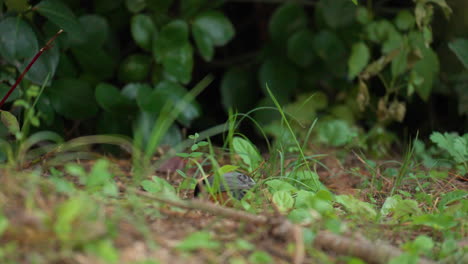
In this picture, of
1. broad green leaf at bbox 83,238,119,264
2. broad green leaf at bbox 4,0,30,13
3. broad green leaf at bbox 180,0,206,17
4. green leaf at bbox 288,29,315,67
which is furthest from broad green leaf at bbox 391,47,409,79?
broad green leaf at bbox 83,238,119,264

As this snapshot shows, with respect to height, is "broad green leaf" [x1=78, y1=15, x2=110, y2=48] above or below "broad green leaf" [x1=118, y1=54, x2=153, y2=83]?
above

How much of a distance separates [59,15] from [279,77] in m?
1.20

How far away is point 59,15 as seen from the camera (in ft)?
5.99

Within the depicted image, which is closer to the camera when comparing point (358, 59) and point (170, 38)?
point (170, 38)

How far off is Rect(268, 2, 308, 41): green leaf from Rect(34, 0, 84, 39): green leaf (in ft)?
3.61

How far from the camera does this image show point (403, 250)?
1088 mm

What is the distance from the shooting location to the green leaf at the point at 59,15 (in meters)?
1.80

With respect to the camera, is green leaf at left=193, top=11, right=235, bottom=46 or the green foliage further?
green leaf at left=193, top=11, right=235, bottom=46

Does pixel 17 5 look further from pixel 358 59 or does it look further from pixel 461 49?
pixel 461 49

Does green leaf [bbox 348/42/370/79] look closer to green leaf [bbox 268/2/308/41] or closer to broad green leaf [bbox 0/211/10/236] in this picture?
green leaf [bbox 268/2/308/41]

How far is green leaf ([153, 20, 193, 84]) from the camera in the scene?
221cm

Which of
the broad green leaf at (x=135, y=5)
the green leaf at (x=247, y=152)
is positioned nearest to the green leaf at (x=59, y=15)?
the broad green leaf at (x=135, y=5)

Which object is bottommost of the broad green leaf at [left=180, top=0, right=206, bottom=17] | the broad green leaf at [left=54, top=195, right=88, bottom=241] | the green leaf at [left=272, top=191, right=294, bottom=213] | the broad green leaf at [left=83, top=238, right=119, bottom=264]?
the green leaf at [left=272, top=191, right=294, bottom=213]

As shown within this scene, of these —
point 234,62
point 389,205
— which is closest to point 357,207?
point 389,205
